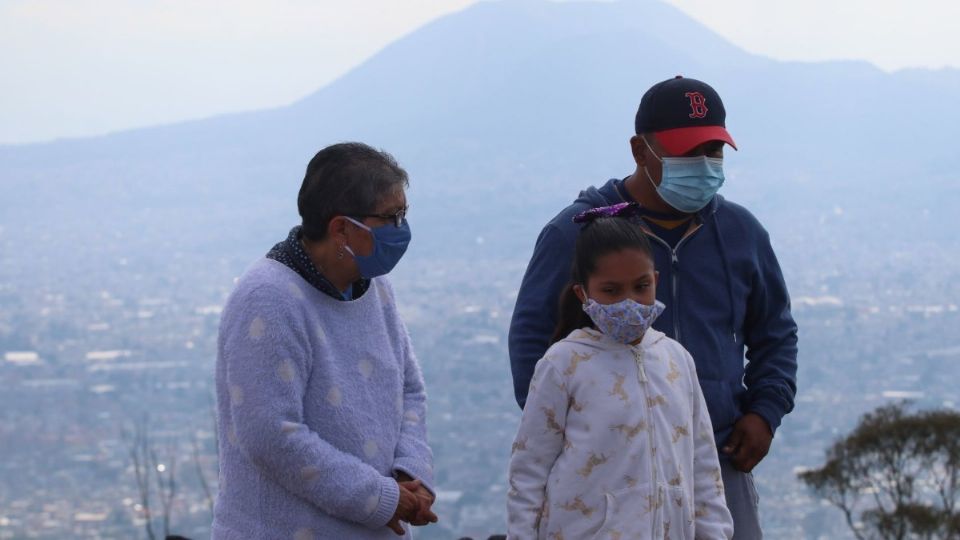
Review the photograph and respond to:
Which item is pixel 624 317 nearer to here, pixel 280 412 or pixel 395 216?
pixel 395 216

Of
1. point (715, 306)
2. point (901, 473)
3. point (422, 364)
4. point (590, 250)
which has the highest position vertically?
point (590, 250)

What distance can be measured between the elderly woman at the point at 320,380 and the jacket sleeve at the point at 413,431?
0.4 inches

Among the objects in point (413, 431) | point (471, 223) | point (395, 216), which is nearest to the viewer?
point (395, 216)

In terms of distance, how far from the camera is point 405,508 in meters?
3.04

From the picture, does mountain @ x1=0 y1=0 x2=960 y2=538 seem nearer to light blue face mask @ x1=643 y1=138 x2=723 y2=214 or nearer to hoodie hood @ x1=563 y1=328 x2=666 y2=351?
light blue face mask @ x1=643 y1=138 x2=723 y2=214

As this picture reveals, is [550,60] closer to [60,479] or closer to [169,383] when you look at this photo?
[169,383]

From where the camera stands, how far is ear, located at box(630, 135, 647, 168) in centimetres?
334

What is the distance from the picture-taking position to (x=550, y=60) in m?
50.4

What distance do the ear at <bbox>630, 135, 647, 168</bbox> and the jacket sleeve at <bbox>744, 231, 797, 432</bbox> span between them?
0.39 meters

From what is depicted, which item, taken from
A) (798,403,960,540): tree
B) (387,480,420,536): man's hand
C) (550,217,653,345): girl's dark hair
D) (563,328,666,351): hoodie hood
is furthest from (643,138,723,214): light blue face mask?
(798,403,960,540): tree

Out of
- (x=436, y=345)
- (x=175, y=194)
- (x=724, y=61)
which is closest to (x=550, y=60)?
(x=724, y=61)

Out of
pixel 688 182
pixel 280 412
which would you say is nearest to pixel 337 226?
pixel 280 412

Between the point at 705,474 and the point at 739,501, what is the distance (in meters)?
0.40

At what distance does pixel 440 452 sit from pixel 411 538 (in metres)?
18.3
